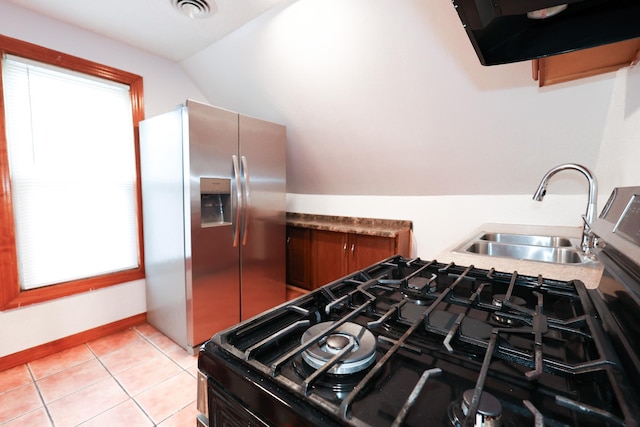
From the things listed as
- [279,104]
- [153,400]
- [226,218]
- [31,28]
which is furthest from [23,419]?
[279,104]

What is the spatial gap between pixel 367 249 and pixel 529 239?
121 centimetres

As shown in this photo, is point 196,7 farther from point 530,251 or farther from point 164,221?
point 530,251

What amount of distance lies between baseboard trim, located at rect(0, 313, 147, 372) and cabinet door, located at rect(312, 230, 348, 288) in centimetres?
168

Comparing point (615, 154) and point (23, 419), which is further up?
point (615, 154)

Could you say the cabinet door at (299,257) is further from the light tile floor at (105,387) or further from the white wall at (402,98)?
the light tile floor at (105,387)

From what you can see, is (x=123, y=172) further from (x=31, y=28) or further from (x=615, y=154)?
(x=615, y=154)

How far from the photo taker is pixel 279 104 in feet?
8.81

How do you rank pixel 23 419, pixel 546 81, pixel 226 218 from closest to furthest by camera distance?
pixel 546 81 < pixel 23 419 < pixel 226 218

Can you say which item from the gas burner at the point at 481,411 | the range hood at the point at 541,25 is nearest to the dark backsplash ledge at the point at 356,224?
the range hood at the point at 541,25

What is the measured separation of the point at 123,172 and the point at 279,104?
1496 mm

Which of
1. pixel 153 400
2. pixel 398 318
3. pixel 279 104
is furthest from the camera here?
pixel 279 104

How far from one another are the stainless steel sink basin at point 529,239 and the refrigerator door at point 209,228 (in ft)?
6.08

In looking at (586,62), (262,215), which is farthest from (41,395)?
(586,62)

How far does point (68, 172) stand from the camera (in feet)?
7.40
